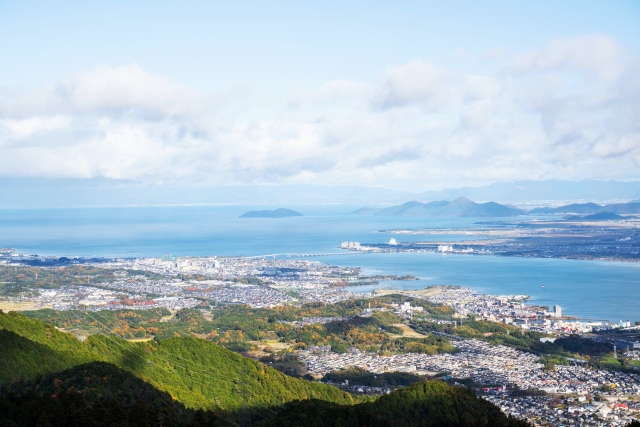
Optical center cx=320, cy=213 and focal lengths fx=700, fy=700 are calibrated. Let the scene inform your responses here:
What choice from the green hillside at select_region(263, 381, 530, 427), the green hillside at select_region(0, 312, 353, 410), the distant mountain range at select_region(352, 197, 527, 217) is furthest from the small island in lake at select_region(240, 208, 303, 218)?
the green hillside at select_region(263, 381, 530, 427)

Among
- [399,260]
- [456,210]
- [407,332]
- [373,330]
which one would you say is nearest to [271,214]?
[456,210]

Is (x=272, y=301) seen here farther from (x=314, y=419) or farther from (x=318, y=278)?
(x=314, y=419)

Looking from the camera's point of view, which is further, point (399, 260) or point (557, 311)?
point (399, 260)

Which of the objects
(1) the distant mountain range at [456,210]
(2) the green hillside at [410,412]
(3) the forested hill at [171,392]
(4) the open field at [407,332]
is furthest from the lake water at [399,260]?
(1) the distant mountain range at [456,210]

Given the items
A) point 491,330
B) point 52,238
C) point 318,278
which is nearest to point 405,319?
point 491,330

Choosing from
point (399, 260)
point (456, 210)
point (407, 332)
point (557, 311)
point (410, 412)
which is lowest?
point (407, 332)

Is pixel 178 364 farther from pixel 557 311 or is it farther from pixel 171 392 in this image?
pixel 557 311

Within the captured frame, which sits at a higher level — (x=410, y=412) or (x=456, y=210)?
(x=456, y=210)

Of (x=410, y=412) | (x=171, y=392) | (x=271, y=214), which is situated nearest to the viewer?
(x=410, y=412)
